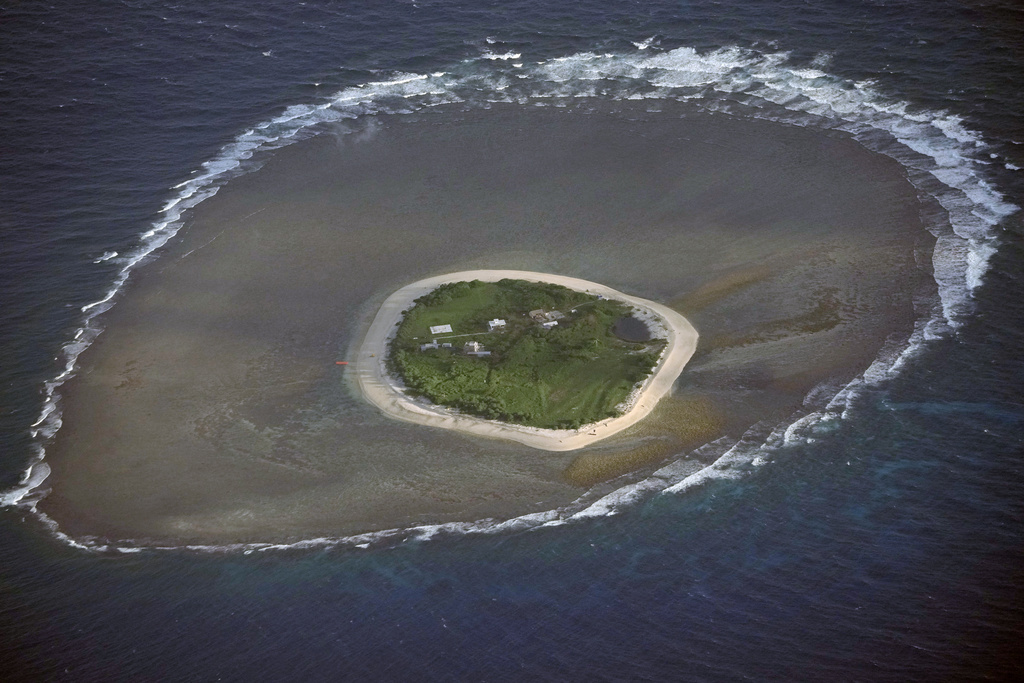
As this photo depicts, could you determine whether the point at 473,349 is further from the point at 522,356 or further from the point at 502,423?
the point at 502,423

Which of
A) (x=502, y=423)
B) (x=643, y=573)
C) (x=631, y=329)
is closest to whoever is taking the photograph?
(x=643, y=573)

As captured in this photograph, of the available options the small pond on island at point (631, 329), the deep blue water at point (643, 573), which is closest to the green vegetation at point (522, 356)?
the small pond on island at point (631, 329)

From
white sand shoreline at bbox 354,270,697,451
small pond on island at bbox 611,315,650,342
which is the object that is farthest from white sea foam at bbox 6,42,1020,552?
small pond on island at bbox 611,315,650,342

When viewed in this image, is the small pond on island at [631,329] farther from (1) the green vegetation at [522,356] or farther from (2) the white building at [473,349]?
(2) the white building at [473,349]

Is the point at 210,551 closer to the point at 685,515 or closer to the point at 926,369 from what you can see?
the point at 685,515

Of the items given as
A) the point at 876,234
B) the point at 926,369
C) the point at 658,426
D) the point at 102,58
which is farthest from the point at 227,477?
the point at 102,58

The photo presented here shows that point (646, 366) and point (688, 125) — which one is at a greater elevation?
point (688, 125)

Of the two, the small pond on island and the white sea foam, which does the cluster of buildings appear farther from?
the white sea foam

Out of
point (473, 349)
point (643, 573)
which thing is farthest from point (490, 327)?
point (643, 573)
